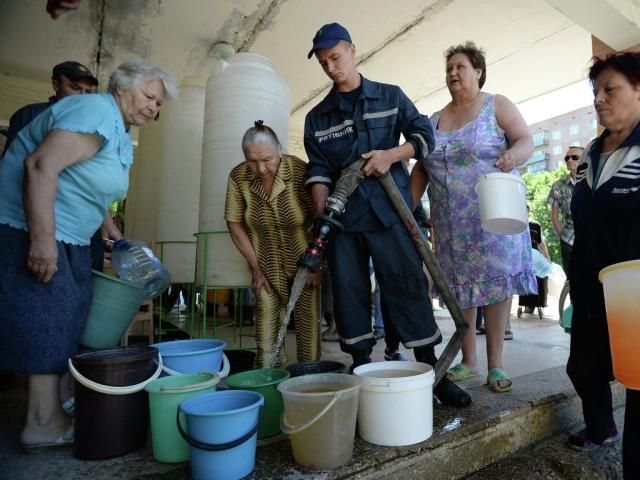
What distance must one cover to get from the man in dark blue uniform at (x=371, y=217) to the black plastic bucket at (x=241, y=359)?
0.87 meters

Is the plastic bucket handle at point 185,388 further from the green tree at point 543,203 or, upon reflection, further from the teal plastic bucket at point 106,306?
the green tree at point 543,203

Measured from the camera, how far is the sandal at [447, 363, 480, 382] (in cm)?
245

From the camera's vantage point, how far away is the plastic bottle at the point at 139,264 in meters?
2.21

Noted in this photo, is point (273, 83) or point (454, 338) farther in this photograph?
point (273, 83)

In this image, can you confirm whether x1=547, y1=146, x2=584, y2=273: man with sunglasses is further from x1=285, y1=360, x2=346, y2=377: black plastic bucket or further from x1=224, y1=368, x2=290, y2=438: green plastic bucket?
x1=224, y1=368, x2=290, y2=438: green plastic bucket

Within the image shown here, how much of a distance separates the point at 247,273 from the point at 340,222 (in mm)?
1131

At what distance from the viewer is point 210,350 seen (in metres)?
1.91

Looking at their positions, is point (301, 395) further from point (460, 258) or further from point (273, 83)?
point (273, 83)

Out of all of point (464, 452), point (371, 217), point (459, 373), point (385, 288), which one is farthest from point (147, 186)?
point (464, 452)

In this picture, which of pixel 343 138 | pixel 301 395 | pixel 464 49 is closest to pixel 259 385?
pixel 301 395

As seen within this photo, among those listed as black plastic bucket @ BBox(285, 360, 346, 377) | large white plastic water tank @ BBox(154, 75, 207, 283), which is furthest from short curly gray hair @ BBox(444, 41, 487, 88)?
large white plastic water tank @ BBox(154, 75, 207, 283)

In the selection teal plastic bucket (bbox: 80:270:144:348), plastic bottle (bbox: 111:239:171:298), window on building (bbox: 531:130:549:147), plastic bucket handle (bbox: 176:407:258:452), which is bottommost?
plastic bucket handle (bbox: 176:407:258:452)

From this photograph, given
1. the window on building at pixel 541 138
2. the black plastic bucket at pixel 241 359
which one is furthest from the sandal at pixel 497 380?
the window on building at pixel 541 138

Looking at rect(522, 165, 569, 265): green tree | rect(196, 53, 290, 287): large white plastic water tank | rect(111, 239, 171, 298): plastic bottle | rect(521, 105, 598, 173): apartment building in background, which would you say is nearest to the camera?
rect(111, 239, 171, 298): plastic bottle
